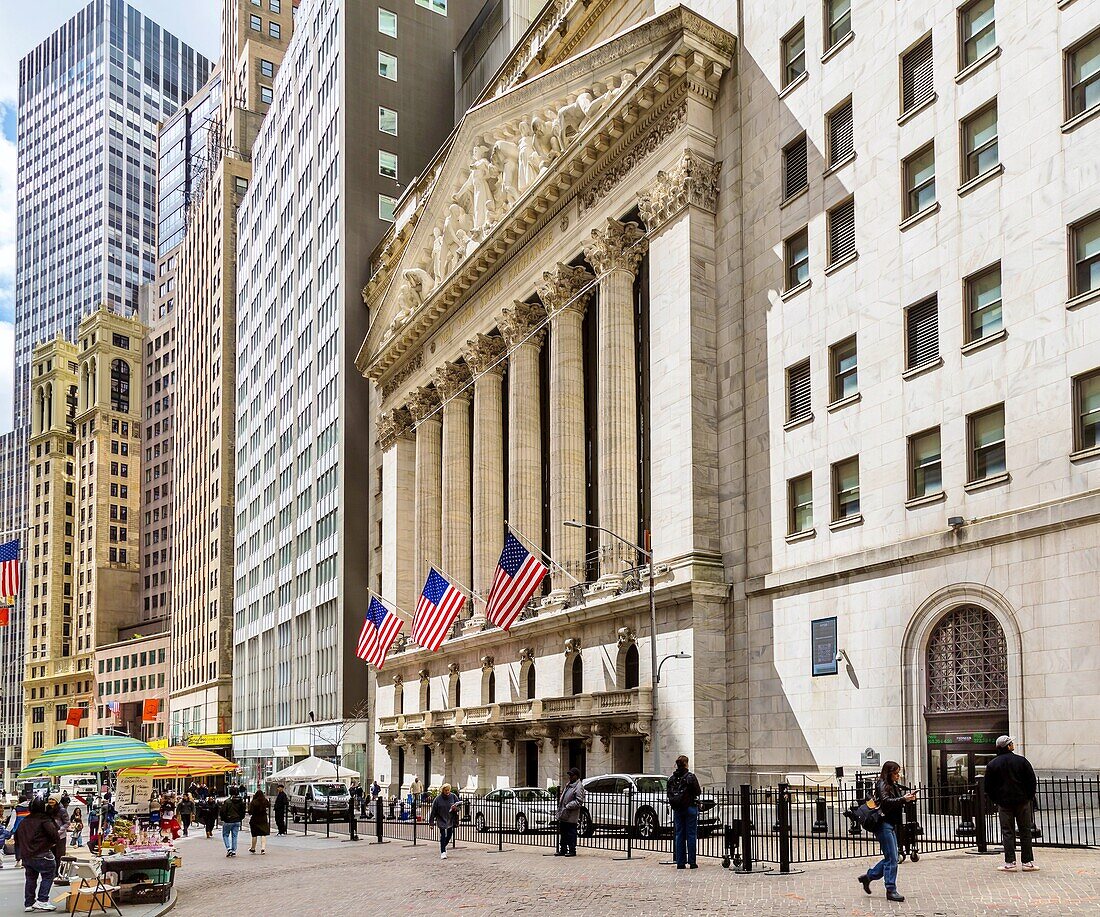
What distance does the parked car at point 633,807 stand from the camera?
32.8 m

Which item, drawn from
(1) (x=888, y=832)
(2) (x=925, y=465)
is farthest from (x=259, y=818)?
(1) (x=888, y=832)

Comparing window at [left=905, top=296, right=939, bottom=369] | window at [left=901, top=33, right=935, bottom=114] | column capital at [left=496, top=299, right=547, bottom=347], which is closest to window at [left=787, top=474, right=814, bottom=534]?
window at [left=905, top=296, right=939, bottom=369]

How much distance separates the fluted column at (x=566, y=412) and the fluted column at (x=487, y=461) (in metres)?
7.01

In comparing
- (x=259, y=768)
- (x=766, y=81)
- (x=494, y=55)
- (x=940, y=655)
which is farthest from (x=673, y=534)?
(x=259, y=768)

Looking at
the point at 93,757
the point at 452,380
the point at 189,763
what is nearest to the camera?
the point at 93,757

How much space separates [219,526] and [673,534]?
297ft

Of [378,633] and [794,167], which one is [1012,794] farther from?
[378,633]

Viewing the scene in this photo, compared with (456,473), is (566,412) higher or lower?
higher

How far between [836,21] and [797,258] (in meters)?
7.78

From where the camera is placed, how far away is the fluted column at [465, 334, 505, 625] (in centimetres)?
6116

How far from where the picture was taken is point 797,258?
1667 inches

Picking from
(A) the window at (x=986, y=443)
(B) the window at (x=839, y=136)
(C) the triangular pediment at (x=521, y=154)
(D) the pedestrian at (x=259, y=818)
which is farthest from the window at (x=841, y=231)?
(D) the pedestrian at (x=259, y=818)

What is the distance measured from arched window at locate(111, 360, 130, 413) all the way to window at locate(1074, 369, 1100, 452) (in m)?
167

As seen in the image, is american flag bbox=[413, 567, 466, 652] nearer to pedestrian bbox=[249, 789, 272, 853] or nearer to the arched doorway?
pedestrian bbox=[249, 789, 272, 853]
